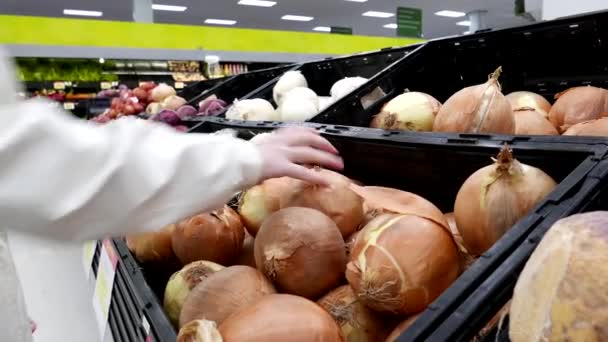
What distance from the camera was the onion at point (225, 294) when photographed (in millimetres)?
681

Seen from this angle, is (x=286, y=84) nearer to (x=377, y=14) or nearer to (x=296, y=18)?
(x=296, y=18)

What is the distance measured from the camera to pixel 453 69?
4.45 feet

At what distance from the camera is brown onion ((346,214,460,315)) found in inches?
23.1

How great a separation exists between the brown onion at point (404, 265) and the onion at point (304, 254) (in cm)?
7

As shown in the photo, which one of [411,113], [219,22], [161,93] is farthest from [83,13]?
[411,113]

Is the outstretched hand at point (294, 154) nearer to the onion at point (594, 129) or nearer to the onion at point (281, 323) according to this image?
the onion at point (281, 323)

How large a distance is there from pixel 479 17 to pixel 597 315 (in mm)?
14222

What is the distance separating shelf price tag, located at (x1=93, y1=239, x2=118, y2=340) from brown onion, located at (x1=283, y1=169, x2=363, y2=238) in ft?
1.44

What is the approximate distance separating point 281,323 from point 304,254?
0.45 feet

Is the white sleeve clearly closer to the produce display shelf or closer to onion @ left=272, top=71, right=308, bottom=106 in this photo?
the produce display shelf

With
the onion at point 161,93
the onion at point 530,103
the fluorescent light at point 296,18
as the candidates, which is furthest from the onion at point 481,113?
the fluorescent light at point 296,18

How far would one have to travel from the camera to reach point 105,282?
1.07 meters

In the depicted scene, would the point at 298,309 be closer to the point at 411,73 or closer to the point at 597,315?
the point at 597,315

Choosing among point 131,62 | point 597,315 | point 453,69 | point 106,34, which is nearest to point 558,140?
point 597,315
